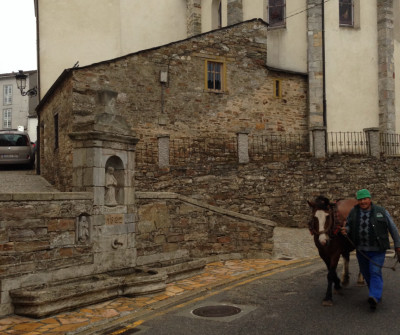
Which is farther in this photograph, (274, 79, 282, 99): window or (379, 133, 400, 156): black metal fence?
(274, 79, 282, 99): window

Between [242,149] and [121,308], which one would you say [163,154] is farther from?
[121,308]

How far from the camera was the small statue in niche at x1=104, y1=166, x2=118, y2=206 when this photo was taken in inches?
331

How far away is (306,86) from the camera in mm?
21484

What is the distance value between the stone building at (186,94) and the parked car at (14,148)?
0.85 m

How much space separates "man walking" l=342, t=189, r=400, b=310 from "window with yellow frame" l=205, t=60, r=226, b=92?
13.0m

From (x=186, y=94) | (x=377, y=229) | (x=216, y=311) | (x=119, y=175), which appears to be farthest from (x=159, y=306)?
(x=186, y=94)

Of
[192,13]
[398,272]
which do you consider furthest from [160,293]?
[192,13]

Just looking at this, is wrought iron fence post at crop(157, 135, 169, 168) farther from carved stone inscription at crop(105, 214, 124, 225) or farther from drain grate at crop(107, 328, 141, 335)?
drain grate at crop(107, 328, 141, 335)

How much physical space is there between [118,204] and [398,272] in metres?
Answer: 5.76

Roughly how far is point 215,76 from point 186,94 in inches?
65.2

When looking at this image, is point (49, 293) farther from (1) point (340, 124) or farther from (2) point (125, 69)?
(1) point (340, 124)

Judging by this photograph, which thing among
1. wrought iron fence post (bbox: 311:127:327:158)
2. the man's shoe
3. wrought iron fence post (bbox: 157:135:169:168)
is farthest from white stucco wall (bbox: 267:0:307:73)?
the man's shoe

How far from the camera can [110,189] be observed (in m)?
8.47

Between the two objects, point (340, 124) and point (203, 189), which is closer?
point (203, 189)
